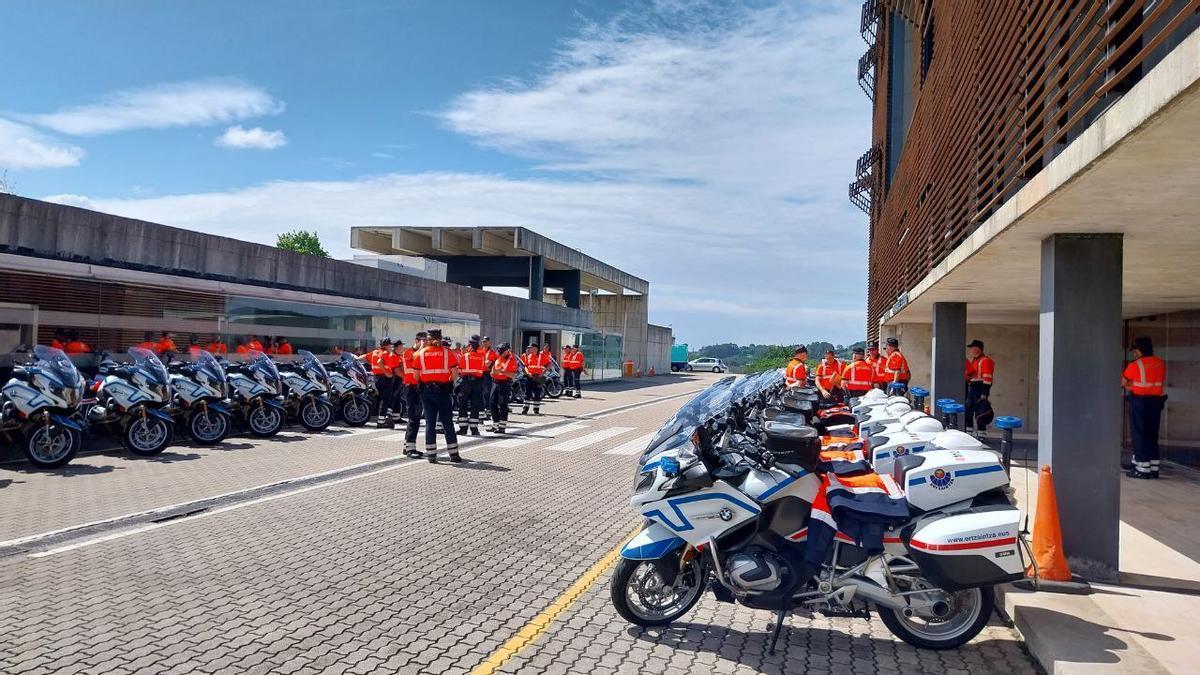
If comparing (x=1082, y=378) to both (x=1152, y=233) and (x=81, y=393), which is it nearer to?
(x=1152, y=233)

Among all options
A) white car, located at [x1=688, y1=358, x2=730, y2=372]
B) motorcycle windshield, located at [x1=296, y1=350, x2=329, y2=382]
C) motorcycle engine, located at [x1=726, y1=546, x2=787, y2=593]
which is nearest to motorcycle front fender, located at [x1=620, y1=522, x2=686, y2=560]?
motorcycle engine, located at [x1=726, y1=546, x2=787, y2=593]

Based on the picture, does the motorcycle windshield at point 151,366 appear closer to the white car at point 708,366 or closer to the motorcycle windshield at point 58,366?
the motorcycle windshield at point 58,366

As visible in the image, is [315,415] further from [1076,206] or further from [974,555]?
[1076,206]

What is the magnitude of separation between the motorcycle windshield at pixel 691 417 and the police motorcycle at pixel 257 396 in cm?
1035

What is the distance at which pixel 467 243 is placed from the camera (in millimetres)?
40562

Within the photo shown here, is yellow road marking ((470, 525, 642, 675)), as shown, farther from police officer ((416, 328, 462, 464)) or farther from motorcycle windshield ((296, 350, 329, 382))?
motorcycle windshield ((296, 350, 329, 382))

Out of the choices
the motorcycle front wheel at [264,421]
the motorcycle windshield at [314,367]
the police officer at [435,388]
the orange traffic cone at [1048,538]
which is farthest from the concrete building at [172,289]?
the orange traffic cone at [1048,538]

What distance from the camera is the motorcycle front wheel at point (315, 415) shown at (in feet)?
48.3

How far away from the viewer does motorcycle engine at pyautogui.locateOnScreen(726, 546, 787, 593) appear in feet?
15.3

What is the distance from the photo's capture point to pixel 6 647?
436cm

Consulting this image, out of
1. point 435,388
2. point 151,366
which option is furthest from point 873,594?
point 151,366

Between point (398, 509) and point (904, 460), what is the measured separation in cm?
511

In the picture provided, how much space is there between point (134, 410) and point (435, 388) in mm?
4252

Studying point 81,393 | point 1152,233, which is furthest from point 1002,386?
point 81,393
